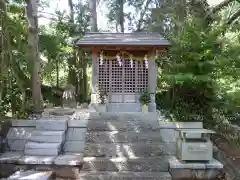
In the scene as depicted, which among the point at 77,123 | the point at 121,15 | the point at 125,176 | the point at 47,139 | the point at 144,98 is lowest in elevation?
the point at 125,176

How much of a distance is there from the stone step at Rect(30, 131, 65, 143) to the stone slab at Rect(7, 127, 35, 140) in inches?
10.4

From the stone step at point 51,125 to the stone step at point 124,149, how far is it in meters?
1.09

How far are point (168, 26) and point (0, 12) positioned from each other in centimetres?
860

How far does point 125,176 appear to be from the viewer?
608cm

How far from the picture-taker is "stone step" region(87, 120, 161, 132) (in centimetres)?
769

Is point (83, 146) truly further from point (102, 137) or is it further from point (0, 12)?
point (0, 12)

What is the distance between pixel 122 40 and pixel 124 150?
4349mm

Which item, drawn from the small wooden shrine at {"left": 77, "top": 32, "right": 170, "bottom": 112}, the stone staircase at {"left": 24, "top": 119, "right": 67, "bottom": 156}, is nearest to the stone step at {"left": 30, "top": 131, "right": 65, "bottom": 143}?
the stone staircase at {"left": 24, "top": 119, "right": 67, "bottom": 156}

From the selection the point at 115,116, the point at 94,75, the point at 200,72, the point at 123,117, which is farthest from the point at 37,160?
the point at 200,72

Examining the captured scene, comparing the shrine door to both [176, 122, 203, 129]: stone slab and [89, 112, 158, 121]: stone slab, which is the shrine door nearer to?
[89, 112, 158, 121]: stone slab

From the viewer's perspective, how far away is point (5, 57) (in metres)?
7.12

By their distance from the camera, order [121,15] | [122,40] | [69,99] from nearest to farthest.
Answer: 1. [122,40]
2. [69,99]
3. [121,15]

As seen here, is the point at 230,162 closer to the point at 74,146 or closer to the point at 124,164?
the point at 124,164

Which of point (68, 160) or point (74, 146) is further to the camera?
point (74, 146)
